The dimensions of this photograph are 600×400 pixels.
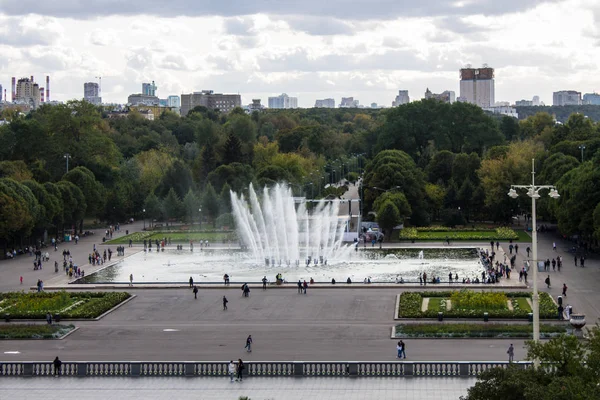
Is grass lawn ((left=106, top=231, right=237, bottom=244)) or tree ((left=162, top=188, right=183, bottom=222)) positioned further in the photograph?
tree ((left=162, top=188, right=183, bottom=222))

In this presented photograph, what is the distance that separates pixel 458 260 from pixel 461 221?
29.2m

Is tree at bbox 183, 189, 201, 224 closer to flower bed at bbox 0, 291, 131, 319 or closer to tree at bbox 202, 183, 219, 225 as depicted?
tree at bbox 202, 183, 219, 225

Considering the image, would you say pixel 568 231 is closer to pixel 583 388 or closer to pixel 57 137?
pixel 583 388

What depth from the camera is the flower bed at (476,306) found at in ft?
176

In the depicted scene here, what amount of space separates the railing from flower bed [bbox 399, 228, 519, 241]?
5592 cm

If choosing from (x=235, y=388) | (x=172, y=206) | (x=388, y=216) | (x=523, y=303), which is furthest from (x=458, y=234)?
(x=235, y=388)

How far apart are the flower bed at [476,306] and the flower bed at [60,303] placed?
18.7 meters

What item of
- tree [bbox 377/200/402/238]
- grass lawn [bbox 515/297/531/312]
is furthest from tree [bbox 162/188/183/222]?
grass lawn [bbox 515/297/531/312]

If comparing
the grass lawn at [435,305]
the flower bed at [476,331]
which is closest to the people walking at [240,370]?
the flower bed at [476,331]

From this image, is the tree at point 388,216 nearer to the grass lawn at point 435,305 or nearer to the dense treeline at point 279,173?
the dense treeline at point 279,173

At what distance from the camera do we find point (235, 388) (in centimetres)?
3697

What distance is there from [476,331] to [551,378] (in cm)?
2049

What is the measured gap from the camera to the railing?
37938 mm

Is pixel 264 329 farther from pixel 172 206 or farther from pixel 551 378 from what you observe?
pixel 172 206
